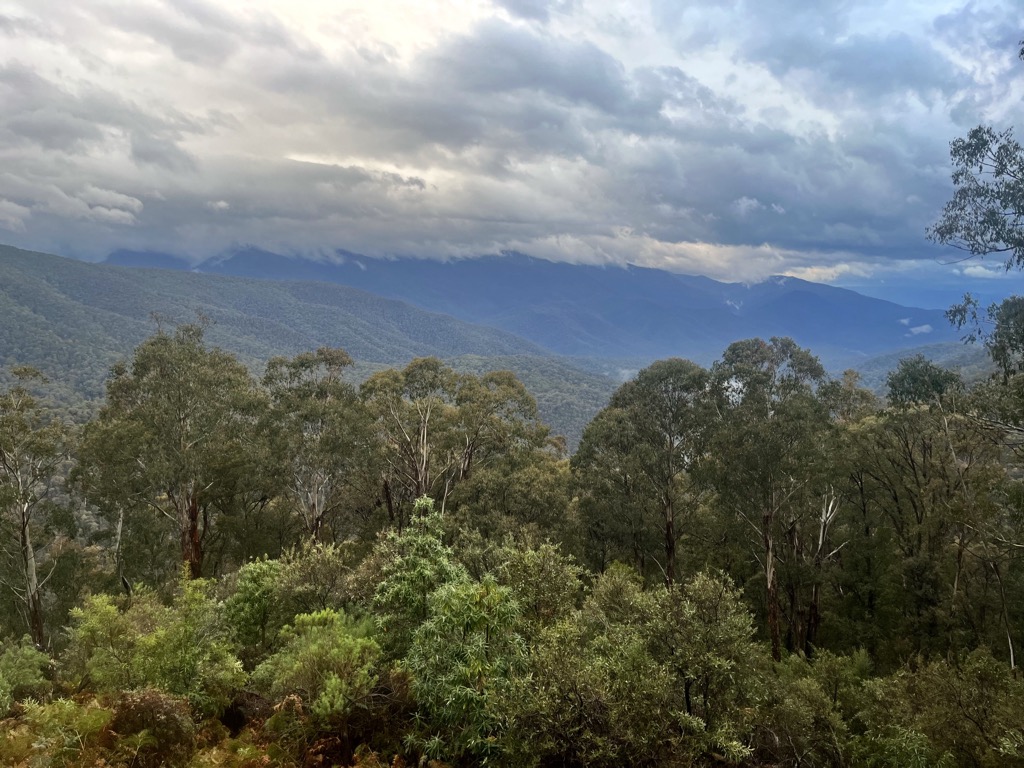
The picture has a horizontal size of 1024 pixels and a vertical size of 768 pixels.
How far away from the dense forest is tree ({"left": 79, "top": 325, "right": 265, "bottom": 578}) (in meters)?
0.18

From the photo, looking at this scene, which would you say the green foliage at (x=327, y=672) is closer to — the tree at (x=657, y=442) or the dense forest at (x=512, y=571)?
the dense forest at (x=512, y=571)

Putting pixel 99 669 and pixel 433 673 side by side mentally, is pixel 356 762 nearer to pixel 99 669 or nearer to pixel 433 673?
pixel 433 673

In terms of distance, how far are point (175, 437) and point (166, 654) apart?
1882cm

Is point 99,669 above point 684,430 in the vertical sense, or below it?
below

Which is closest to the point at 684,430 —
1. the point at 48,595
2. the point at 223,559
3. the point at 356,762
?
the point at 356,762

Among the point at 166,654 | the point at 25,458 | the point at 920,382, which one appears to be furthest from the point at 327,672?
the point at 920,382

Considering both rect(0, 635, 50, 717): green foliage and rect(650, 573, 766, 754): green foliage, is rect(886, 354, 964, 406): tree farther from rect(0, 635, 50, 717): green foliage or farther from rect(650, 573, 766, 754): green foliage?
rect(0, 635, 50, 717): green foliage

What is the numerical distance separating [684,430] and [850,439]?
333 inches

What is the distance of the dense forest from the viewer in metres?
11.1

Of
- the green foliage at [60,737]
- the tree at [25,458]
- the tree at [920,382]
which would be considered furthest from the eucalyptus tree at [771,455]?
the tree at [25,458]

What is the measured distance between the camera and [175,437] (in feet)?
95.2

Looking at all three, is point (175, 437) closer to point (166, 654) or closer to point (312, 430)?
point (312, 430)

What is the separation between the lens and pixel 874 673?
2370 centimetres

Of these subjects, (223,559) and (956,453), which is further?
(223,559)
